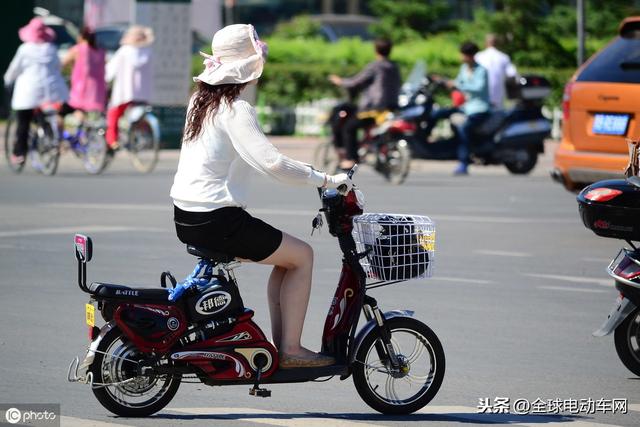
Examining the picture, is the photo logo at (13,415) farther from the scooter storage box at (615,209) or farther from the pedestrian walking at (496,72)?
the pedestrian walking at (496,72)

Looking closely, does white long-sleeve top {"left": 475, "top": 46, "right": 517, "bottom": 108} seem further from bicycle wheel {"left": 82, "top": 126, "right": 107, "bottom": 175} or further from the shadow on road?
the shadow on road

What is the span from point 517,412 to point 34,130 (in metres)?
14.0

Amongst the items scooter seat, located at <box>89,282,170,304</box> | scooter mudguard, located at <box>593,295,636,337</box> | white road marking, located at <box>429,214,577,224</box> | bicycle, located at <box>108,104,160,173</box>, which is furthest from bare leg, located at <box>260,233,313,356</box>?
bicycle, located at <box>108,104,160,173</box>

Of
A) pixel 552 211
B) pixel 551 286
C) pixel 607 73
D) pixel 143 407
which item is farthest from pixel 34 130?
pixel 143 407

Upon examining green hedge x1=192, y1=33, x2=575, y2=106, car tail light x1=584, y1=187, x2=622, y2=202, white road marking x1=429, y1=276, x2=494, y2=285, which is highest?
car tail light x1=584, y1=187, x2=622, y2=202

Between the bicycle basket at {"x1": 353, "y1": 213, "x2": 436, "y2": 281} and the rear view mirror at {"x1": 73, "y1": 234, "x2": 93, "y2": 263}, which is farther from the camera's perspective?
the bicycle basket at {"x1": 353, "y1": 213, "x2": 436, "y2": 281}

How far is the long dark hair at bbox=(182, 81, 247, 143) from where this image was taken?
255 inches

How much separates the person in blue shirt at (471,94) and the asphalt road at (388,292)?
51.3 inches

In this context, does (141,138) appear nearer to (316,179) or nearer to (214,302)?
(214,302)

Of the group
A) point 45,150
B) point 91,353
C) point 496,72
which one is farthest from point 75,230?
point 496,72

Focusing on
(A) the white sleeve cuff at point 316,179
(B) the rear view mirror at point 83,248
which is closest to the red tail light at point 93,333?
(B) the rear view mirror at point 83,248

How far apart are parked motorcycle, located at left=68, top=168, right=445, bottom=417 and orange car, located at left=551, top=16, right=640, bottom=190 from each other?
6260 millimetres

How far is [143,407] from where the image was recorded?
21.4 ft

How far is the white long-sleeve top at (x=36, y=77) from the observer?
772 inches
